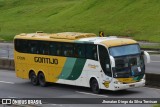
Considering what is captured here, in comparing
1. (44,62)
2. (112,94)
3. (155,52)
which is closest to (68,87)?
(44,62)

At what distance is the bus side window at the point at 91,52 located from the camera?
2422cm

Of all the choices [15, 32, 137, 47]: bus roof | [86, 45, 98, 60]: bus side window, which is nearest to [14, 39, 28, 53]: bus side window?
[15, 32, 137, 47]: bus roof

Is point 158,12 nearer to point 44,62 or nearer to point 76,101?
point 44,62

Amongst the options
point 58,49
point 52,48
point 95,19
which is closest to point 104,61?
point 58,49

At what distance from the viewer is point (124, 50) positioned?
77.9 feet

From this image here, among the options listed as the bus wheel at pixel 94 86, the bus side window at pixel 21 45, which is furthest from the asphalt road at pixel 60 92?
the bus side window at pixel 21 45

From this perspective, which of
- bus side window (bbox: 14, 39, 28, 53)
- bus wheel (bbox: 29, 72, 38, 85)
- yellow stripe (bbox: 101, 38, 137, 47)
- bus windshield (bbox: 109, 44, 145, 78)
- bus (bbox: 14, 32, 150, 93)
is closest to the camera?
bus windshield (bbox: 109, 44, 145, 78)

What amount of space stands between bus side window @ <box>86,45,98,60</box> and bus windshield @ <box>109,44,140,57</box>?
1.01 metres

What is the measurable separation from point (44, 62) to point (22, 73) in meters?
2.17

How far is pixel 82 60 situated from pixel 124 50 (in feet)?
7.72

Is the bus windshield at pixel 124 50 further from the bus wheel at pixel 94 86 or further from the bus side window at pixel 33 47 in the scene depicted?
the bus side window at pixel 33 47

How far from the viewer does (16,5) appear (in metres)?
91.6

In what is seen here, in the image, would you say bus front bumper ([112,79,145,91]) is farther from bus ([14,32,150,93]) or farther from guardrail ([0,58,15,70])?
guardrail ([0,58,15,70])

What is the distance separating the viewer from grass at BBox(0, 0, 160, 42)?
187 feet
